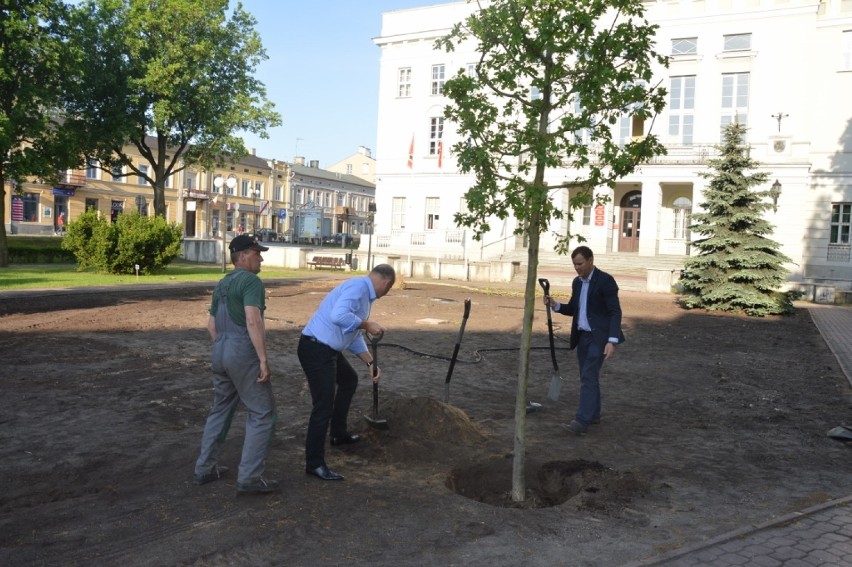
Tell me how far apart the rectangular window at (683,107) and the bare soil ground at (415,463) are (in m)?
27.0

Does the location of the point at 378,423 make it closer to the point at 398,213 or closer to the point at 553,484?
the point at 553,484

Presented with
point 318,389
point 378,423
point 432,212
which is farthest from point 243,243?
point 432,212

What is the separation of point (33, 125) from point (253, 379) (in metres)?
25.1

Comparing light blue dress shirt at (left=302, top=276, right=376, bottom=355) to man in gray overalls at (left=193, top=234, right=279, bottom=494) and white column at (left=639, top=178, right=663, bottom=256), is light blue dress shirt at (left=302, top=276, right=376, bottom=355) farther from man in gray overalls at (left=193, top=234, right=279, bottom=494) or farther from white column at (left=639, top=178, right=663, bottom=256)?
white column at (left=639, top=178, right=663, bottom=256)

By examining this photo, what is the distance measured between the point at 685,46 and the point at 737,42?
2451 mm

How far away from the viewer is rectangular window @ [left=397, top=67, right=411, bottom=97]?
43531 mm

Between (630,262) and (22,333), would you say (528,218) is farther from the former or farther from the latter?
(630,262)

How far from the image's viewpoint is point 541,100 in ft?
17.5

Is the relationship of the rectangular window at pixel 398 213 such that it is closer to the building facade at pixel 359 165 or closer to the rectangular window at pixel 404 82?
the rectangular window at pixel 404 82

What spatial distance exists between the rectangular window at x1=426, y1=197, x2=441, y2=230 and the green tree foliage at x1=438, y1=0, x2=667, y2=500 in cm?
3678

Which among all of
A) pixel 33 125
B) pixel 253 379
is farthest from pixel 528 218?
pixel 33 125

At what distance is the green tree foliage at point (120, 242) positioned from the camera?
2467 cm

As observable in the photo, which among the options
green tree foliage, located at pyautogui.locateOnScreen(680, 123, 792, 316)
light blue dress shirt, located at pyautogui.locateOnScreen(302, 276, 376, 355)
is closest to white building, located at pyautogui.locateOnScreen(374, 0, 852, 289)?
green tree foliage, located at pyautogui.locateOnScreen(680, 123, 792, 316)

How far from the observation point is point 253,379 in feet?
16.4
